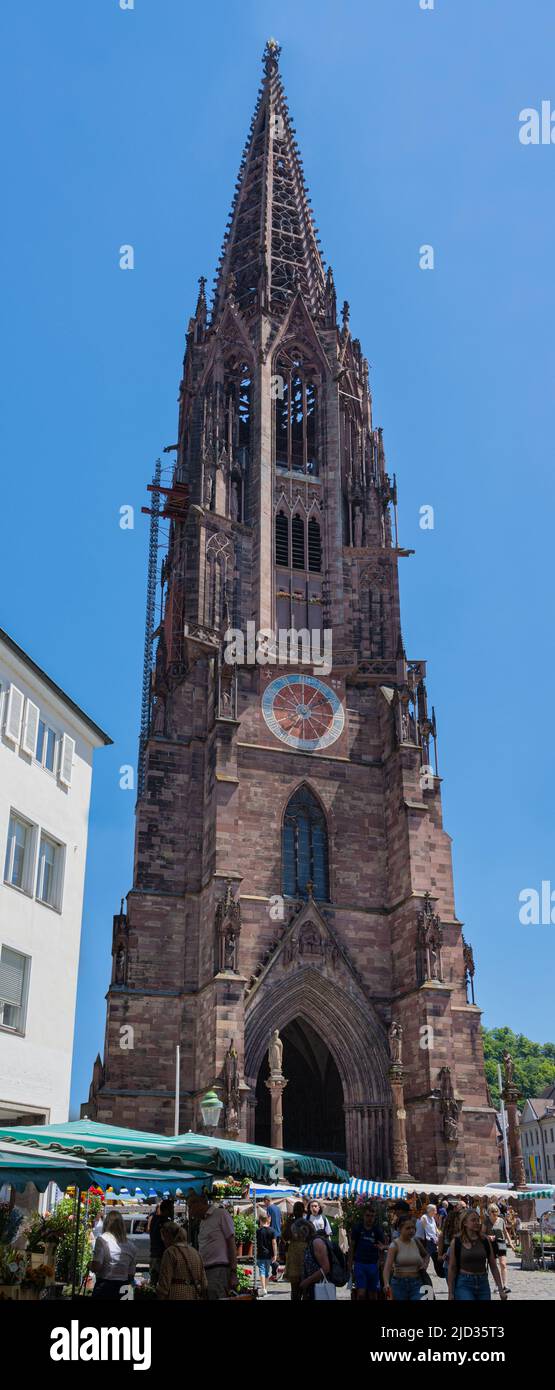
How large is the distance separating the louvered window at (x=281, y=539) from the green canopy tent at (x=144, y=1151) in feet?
91.0

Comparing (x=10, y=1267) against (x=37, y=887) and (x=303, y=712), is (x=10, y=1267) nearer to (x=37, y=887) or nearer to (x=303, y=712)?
(x=37, y=887)

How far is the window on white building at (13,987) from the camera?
63.3 ft

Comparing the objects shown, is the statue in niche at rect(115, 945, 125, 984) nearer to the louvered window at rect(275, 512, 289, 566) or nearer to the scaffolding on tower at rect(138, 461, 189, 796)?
the scaffolding on tower at rect(138, 461, 189, 796)

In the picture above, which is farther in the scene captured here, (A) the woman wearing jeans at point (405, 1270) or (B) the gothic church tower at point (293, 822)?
(B) the gothic church tower at point (293, 822)

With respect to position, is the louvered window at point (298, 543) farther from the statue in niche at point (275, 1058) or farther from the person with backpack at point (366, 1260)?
the person with backpack at point (366, 1260)

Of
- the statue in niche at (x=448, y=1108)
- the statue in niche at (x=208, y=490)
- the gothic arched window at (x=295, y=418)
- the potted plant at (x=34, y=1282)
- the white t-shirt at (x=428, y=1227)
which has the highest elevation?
the gothic arched window at (x=295, y=418)

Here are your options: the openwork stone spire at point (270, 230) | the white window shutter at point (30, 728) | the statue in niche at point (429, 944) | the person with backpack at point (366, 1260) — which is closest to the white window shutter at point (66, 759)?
the white window shutter at point (30, 728)

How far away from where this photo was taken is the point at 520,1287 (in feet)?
60.7

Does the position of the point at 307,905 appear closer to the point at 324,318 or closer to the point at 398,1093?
the point at 398,1093

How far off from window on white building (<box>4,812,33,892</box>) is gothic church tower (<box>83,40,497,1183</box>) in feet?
35.3

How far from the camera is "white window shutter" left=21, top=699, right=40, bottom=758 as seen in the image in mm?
20784

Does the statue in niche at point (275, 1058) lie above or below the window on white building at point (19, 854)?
below
